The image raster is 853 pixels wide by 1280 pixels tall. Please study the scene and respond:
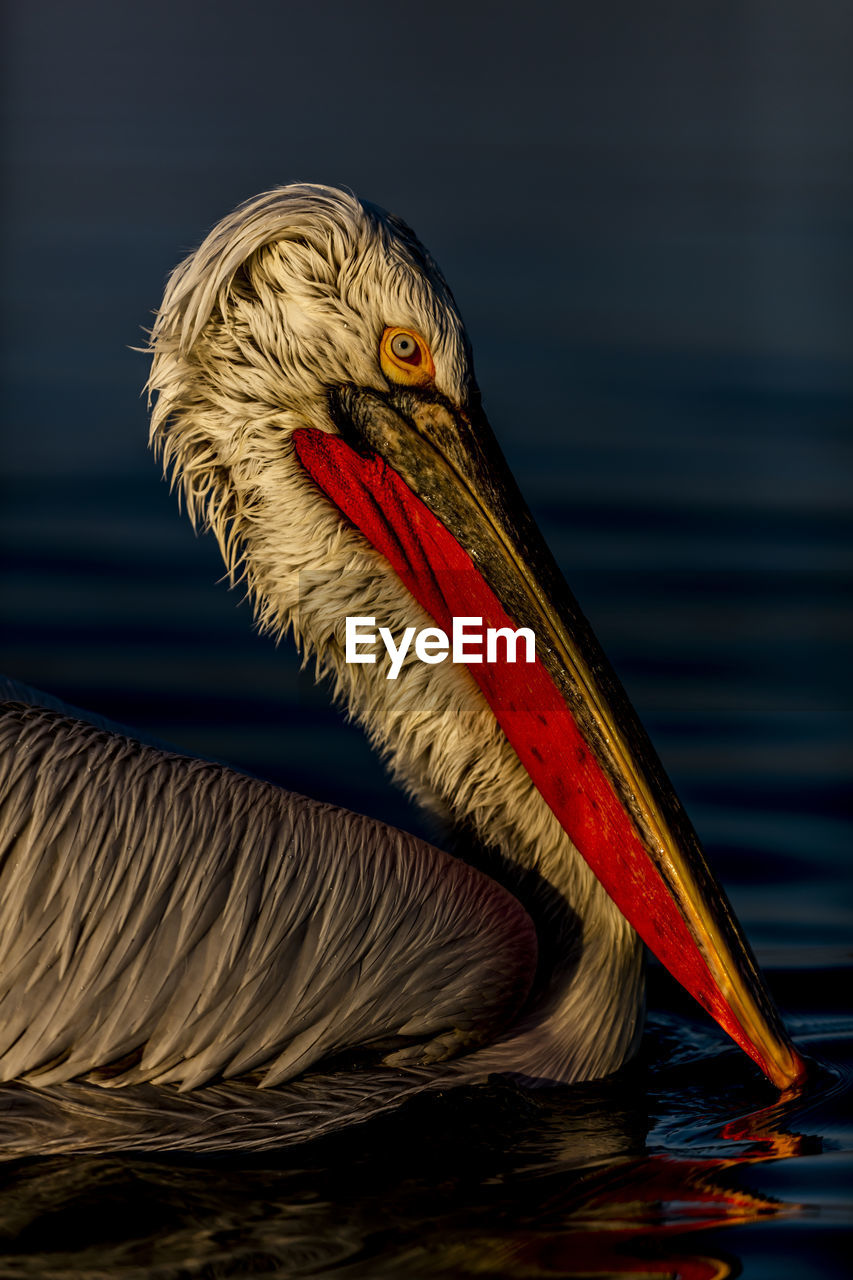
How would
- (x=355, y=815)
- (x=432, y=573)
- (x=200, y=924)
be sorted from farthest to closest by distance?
(x=432, y=573)
(x=355, y=815)
(x=200, y=924)

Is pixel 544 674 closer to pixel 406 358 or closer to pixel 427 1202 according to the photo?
pixel 406 358

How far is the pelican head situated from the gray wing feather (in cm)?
27

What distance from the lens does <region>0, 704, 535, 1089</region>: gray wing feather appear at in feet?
10.4

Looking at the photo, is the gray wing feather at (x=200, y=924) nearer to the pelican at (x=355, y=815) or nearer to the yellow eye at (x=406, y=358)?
the pelican at (x=355, y=815)

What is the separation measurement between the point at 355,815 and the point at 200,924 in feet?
1.29

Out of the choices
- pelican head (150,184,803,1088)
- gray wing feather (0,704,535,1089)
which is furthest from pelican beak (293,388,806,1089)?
gray wing feather (0,704,535,1089)

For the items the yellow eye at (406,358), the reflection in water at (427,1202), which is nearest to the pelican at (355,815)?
the yellow eye at (406,358)

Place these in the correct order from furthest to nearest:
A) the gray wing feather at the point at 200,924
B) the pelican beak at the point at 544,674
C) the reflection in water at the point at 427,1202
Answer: the pelican beak at the point at 544,674 < the gray wing feather at the point at 200,924 < the reflection in water at the point at 427,1202

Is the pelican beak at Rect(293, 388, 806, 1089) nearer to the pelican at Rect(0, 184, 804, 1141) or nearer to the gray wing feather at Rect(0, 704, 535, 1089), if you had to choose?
the pelican at Rect(0, 184, 804, 1141)

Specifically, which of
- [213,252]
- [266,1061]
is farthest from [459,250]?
[266,1061]

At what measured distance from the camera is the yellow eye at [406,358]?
141 inches

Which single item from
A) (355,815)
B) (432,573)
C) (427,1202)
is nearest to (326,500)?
(432,573)

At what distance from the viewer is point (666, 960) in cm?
354

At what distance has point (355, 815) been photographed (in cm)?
345
